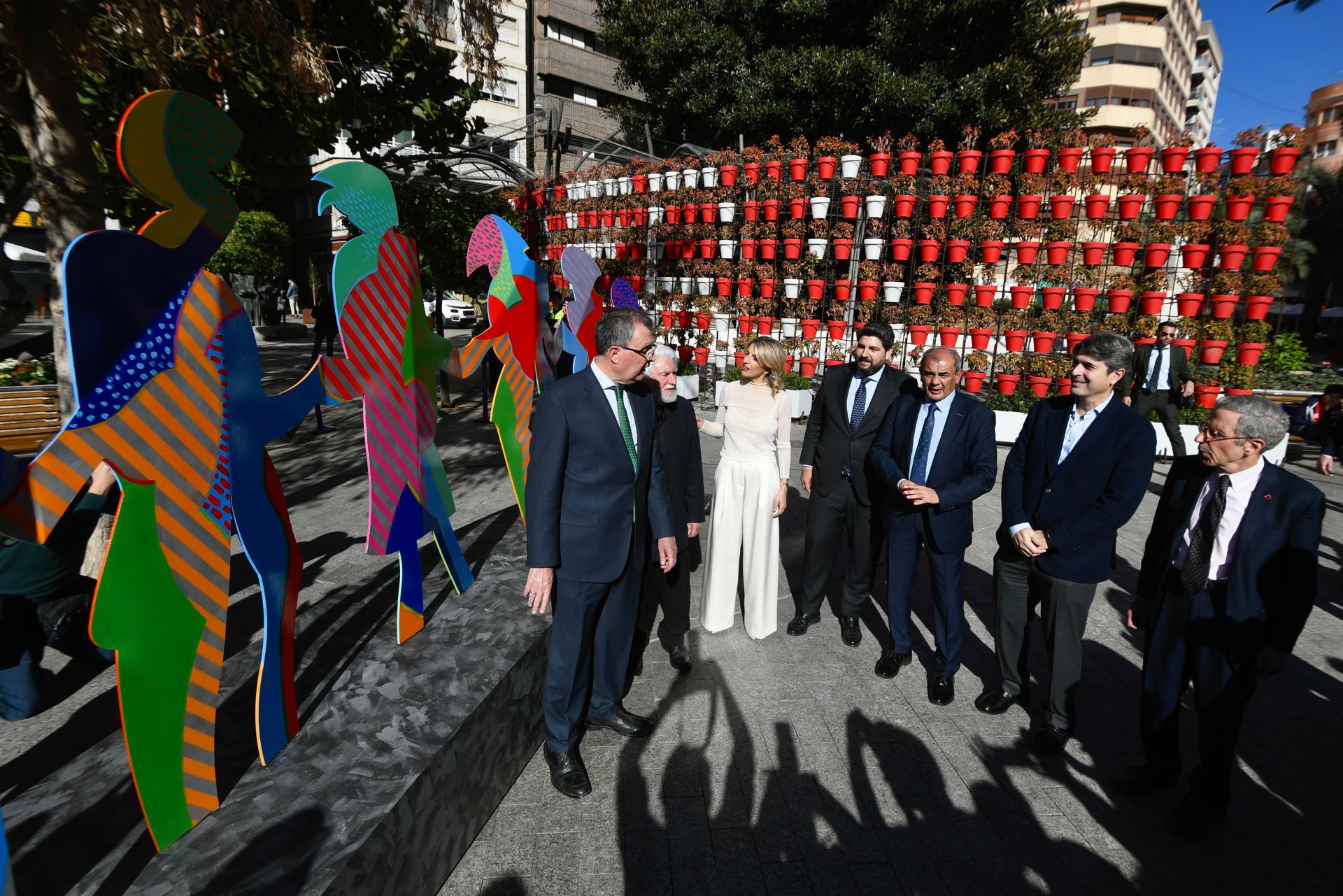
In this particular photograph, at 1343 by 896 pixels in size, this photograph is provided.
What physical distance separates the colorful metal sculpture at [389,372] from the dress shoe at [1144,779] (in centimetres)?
327

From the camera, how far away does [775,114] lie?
1745 centimetres

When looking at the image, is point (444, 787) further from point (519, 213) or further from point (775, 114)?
point (775, 114)

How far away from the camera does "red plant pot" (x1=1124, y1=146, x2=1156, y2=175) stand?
342 inches

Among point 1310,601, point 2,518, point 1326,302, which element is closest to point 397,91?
point 2,518

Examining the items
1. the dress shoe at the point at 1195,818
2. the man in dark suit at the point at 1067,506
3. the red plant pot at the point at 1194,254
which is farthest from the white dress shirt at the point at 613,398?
the red plant pot at the point at 1194,254

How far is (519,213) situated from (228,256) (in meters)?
11.5

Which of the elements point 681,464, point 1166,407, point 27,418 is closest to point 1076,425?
point 681,464

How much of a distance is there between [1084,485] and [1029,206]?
25.8 ft

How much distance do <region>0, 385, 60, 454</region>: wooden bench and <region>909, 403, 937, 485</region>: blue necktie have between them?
791 cm

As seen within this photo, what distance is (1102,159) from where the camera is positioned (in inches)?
347

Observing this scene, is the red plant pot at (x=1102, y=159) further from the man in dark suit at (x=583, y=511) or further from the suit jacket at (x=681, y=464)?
the man in dark suit at (x=583, y=511)

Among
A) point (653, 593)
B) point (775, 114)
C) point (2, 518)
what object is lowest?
point (653, 593)

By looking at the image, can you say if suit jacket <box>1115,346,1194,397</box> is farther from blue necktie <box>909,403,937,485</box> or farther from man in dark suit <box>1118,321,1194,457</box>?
blue necktie <box>909,403,937,485</box>

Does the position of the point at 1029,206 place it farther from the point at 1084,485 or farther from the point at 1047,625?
the point at 1047,625
